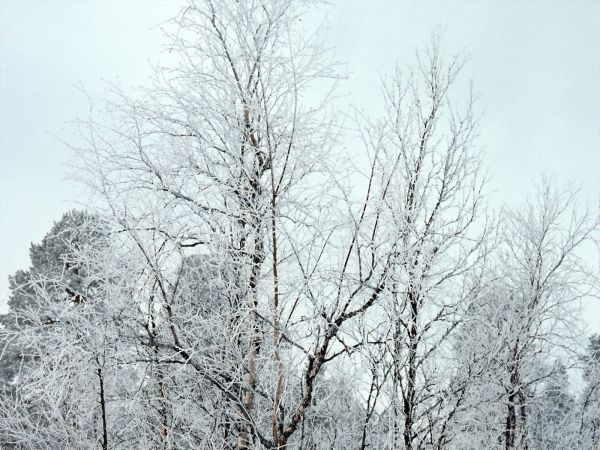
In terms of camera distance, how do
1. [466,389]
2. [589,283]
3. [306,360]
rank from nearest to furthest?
[306,360]
[466,389]
[589,283]

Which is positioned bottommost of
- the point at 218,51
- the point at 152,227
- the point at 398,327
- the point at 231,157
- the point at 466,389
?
the point at 466,389

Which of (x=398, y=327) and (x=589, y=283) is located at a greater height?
(x=589, y=283)

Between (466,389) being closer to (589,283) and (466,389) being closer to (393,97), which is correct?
(393,97)

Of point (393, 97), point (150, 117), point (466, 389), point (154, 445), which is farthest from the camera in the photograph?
point (154, 445)

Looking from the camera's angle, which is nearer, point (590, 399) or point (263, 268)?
point (263, 268)

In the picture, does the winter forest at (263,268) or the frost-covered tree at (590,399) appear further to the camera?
the frost-covered tree at (590,399)

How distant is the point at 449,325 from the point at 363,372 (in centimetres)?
102

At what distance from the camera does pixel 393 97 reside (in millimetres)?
4930

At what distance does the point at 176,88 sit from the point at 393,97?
2130 mm

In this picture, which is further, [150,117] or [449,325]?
[449,325]

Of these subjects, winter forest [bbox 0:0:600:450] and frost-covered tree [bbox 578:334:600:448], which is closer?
winter forest [bbox 0:0:600:450]

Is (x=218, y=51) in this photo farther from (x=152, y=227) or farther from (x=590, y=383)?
(x=590, y=383)

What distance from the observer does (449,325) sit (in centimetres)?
444

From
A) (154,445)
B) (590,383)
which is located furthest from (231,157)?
(590,383)
